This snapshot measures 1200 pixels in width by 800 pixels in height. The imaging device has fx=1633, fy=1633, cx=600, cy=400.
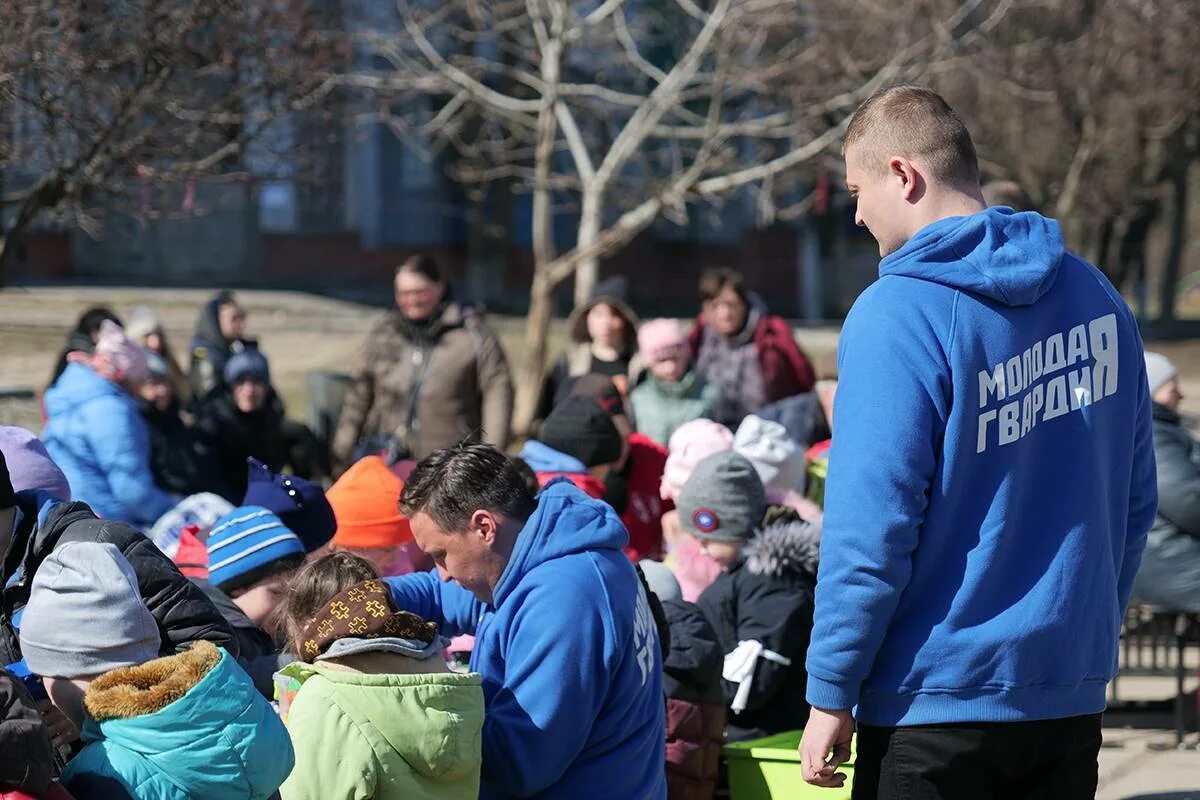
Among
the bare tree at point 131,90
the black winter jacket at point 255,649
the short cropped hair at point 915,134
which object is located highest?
the bare tree at point 131,90

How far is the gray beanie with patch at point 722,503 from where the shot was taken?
5.16 m

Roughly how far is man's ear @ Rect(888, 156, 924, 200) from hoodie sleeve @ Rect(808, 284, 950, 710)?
8.8 inches

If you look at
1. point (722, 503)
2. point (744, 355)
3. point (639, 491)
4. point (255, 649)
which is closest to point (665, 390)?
point (744, 355)

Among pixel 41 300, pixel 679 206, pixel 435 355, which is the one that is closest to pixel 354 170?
pixel 41 300

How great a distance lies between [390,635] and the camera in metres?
3.22

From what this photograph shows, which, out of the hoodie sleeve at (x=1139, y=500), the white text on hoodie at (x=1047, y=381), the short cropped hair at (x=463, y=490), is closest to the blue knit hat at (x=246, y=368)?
the short cropped hair at (x=463, y=490)

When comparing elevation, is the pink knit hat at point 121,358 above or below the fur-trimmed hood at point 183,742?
above

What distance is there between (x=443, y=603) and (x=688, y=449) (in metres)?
2.10

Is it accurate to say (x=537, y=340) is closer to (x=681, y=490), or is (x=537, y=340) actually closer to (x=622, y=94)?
(x=622, y=94)

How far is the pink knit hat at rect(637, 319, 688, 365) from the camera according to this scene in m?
7.96

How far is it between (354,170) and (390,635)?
24.3m

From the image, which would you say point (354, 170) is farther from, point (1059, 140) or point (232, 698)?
point (232, 698)

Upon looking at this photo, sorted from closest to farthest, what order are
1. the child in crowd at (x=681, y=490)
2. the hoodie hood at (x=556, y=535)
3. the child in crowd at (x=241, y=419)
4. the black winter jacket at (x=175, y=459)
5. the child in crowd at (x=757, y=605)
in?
the hoodie hood at (x=556, y=535)
the child in crowd at (x=757, y=605)
the child in crowd at (x=681, y=490)
the black winter jacket at (x=175, y=459)
the child in crowd at (x=241, y=419)

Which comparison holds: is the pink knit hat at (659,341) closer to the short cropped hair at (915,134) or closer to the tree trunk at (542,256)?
the tree trunk at (542,256)
